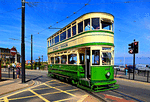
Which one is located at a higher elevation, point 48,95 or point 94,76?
point 94,76

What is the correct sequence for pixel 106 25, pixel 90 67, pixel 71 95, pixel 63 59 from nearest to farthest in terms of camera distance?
pixel 71 95, pixel 90 67, pixel 106 25, pixel 63 59

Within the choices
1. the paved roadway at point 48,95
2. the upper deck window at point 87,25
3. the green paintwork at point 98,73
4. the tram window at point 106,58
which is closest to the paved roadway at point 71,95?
the paved roadway at point 48,95

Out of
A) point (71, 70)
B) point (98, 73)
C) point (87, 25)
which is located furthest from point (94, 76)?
point (87, 25)

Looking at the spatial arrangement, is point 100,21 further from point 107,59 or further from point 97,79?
point 97,79

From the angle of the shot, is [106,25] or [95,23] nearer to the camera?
[95,23]

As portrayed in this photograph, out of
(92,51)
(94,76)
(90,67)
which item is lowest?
(94,76)

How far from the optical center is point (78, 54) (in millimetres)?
9195

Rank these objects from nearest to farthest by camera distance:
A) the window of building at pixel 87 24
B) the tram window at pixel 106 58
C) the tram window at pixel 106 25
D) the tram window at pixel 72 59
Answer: the tram window at pixel 106 58
the tram window at pixel 106 25
the window of building at pixel 87 24
the tram window at pixel 72 59

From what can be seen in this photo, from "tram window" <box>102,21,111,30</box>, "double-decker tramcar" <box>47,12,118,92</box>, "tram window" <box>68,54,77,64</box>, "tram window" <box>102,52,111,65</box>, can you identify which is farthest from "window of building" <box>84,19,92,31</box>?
"tram window" <box>68,54,77,64</box>

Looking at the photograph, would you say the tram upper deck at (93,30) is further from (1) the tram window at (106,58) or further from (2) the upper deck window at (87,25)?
(1) the tram window at (106,58)

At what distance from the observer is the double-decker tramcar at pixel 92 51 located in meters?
7.77

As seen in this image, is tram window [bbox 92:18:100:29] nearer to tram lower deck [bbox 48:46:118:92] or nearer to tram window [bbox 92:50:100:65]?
tram lower deck [bbox 48:46:118:92]

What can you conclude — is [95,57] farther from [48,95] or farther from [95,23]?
[48,95]

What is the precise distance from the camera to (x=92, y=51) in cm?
807
